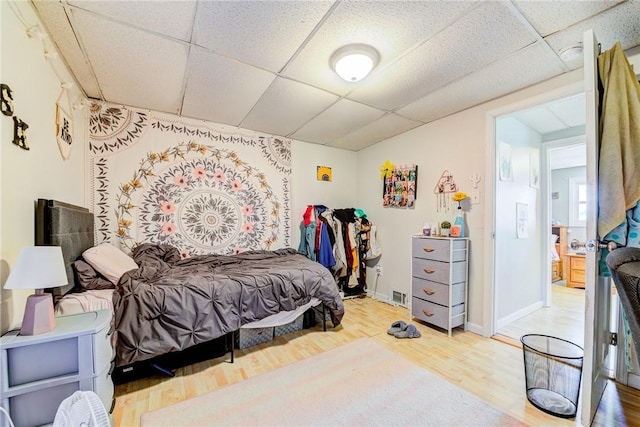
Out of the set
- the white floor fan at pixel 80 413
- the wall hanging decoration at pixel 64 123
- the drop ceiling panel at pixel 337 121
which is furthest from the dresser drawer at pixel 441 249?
the wall hanging decoration at pixel 64 123

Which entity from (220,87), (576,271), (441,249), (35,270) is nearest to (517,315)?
(441,249)

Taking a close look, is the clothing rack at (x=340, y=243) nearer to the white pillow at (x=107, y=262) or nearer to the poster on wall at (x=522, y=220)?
the poster on wall at (x=522, y=220)

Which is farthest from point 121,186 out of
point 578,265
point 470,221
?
point 578,265

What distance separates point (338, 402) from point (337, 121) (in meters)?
2.70

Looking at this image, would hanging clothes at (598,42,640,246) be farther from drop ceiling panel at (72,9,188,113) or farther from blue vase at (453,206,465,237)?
drop ceiling panel at (72,9,188,113)

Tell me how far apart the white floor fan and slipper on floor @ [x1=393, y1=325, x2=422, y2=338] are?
2215 mm

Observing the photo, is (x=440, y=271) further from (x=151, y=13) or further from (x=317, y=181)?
(x=151, y=13)

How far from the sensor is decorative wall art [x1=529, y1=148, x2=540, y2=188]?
3172 mm

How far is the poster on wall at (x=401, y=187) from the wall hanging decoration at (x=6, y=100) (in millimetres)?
3334

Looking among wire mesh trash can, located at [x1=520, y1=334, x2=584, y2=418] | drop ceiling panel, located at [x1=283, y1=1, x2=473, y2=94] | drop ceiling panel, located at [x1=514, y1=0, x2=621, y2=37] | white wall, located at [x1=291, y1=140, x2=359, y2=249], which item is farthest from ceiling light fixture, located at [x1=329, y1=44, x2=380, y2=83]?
wire mesh trash can, located at [x1=520, y1=334, x2=584, y2=418]

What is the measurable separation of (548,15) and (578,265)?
4.85m

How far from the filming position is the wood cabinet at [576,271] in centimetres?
445

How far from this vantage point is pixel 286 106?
105 inches

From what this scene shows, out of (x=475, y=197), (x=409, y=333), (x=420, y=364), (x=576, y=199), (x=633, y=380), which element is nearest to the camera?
(x=633, y=380)
